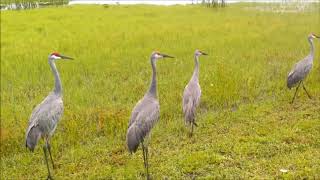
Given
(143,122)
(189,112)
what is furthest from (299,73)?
(143,122)

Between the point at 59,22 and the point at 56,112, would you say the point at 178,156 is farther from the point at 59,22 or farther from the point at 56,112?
the point at 59,22

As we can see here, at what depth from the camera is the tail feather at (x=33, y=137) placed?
7797 millimetres

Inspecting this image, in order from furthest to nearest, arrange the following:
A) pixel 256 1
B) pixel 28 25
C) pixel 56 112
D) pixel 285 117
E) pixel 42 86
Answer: pixel 256 1 → pixel 28 25 → pixel 42 86 → pixel 285 117 → pixel 56 112

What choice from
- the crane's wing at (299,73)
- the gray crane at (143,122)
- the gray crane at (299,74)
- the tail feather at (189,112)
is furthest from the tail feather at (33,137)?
the crane's wing at (299,73)

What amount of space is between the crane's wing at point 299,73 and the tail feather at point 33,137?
21.7ft

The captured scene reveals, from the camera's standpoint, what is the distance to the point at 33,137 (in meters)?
7.87

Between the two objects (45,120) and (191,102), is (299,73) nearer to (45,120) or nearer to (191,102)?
(191,102)

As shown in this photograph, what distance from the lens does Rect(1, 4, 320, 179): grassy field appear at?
8016 millimetres

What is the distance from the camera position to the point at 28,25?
21.8 meters

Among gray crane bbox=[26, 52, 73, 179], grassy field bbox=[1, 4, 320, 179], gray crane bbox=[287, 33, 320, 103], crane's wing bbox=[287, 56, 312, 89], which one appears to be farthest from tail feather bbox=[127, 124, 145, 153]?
crane's wing bbox=[287, 56, 312, 89]

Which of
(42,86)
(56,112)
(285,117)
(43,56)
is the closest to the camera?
(56,112)

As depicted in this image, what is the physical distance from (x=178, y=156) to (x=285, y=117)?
3.17 metres

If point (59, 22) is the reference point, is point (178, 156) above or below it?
below

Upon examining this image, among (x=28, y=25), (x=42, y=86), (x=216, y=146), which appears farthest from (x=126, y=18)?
(x=216, y=146)
